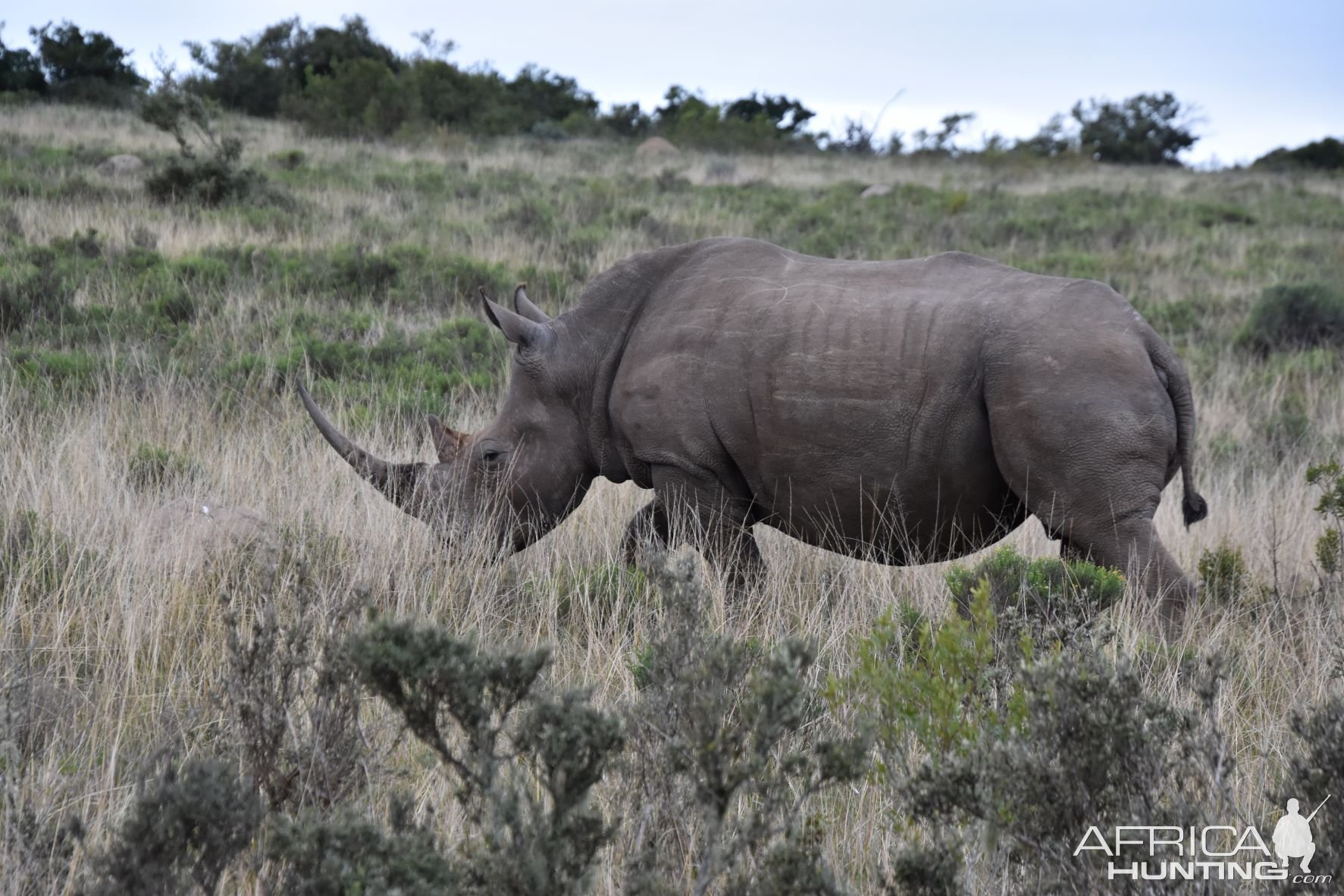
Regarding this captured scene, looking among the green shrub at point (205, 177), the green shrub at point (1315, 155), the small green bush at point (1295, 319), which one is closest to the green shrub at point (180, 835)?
the small green bush at point (1295, 319)

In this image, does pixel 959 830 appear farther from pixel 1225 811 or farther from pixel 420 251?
pixel 420 251

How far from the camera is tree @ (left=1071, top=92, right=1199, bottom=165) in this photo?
42.7 metres

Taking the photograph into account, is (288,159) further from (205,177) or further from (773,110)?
(773,110)

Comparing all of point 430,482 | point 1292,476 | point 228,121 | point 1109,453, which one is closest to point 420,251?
point 430,482

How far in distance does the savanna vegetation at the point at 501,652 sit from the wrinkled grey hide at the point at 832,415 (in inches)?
9.1

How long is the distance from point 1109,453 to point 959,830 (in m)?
1.91

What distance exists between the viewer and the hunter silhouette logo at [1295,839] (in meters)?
2.35

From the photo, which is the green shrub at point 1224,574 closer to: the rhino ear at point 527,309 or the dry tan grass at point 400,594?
the dry tan grass at point 400,594

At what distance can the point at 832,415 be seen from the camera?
4570mm

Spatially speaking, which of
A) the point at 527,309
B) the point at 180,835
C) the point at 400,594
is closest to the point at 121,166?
the point at 527,309

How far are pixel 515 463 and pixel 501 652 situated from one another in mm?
2441

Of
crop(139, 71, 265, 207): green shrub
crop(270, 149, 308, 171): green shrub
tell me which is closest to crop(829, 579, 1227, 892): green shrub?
crop(139, 71, 265, 207): green shrub

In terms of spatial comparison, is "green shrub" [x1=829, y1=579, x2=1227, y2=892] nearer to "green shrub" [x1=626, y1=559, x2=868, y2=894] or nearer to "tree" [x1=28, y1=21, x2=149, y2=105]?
"green shrub" [x1=626, y1=559, x2=868, y2=894]

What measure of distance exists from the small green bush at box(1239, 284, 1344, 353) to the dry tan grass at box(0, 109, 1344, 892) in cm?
254
